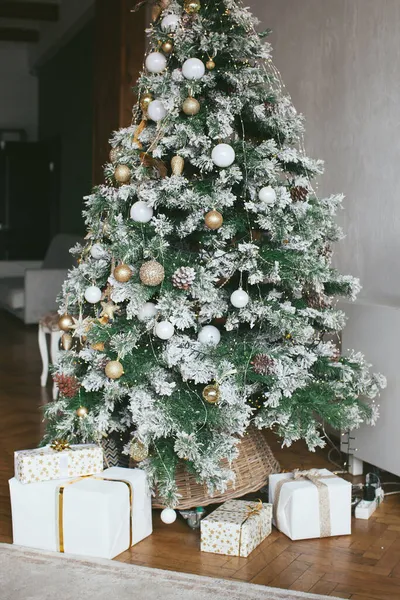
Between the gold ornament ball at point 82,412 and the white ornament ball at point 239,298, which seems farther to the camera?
the gold ornament ball at point 82,412

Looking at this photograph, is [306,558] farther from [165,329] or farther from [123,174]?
[123,174]

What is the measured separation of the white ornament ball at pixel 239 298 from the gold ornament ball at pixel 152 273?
270 millimetres

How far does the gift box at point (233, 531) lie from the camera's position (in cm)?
270

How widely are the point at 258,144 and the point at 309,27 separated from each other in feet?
5.17

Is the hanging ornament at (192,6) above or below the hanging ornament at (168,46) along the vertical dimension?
above

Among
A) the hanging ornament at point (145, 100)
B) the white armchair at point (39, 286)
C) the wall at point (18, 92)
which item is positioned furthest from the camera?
the wall at point (18, 92)

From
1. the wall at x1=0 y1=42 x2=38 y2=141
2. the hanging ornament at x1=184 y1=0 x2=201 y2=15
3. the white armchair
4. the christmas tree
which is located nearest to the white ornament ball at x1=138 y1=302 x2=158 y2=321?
the christmas tree

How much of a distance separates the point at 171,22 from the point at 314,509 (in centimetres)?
187

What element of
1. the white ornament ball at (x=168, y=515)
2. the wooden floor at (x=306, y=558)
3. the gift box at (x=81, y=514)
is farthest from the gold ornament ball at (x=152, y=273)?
the wooden floor at (x=306, y=558)

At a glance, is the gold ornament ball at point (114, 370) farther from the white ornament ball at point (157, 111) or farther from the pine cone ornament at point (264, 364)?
the white ornament ball at point (157, 111)

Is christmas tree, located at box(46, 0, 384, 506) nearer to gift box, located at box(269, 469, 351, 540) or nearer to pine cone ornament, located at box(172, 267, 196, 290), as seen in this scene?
pine cone ornament, located at box(172, 267, 196, 290)

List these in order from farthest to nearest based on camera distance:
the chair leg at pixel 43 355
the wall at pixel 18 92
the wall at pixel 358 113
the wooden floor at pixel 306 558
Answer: the wall at pixel 18 92 < the chair leg at pixel 43 355 < the wall at pixel 358 113 < the wooden floor at pixel 306 558

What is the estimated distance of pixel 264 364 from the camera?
9.52 feet

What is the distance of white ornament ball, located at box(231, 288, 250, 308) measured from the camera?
2.88 m
